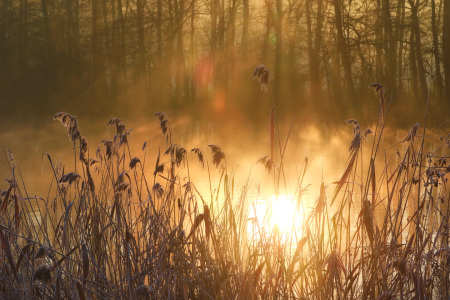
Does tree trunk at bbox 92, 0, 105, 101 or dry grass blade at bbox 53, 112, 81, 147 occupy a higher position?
tree trunk at bbox 92, 0, 105, 101

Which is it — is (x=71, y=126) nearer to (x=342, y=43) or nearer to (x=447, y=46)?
(x=342, y=43)

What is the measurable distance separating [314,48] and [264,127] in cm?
725

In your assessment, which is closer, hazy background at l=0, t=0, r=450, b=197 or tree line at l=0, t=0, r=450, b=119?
hazy background at l=0, t=0, r=450, b=197

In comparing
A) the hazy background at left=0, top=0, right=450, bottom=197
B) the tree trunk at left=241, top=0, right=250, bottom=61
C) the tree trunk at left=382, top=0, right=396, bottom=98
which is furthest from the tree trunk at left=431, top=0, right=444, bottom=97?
the tree trunk at left=241, top=0, right=250, bottom=61

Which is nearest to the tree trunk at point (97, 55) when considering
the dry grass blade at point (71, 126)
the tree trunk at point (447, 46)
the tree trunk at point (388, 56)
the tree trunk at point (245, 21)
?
the tree trunk at point (245, 21)

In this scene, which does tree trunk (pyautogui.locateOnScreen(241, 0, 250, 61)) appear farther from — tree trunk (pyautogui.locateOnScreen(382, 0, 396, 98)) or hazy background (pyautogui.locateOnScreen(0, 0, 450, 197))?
tree trunk (pyautogui.locateOnScreen(382, 0, 396, 98))

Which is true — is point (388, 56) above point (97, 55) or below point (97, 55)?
below

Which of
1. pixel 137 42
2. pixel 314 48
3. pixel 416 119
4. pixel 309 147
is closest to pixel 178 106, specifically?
pixel 137 42

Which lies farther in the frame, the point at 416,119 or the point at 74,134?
the point at 416,119

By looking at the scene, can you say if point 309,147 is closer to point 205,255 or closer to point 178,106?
point 205,255

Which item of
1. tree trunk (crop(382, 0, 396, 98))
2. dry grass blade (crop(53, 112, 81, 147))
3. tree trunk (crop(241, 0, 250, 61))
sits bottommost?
dry grass blade (crop(53, 112, 81, 147))

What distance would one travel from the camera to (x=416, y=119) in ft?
56.6

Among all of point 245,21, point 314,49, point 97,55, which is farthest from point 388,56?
point 97,55

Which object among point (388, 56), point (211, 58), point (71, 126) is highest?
point (211, 58)
